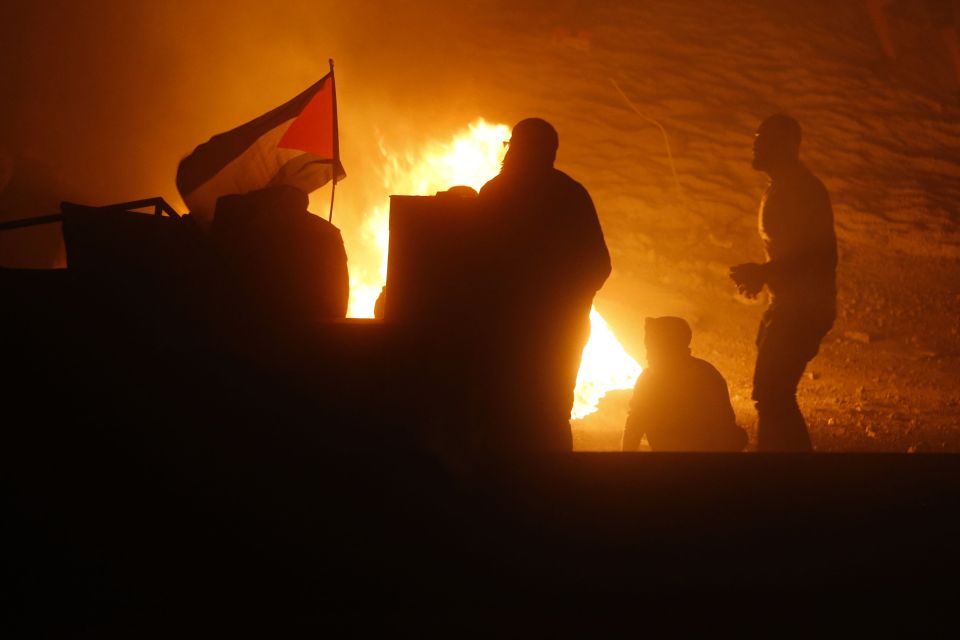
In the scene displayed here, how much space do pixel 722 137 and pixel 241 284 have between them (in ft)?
35.4

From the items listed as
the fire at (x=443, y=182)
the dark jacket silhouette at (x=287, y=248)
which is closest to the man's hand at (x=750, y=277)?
the fire at (x=443, y=182)

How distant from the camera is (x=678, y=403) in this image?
4.59 metres

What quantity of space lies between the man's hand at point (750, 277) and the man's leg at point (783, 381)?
21 cm

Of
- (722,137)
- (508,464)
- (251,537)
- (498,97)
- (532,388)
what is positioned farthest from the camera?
(498,97)

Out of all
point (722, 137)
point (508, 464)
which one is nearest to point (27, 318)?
point (508, 464)

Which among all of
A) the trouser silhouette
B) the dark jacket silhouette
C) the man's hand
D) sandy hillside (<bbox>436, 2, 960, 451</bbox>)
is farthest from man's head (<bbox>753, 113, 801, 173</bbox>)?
the dark jacket silhouette

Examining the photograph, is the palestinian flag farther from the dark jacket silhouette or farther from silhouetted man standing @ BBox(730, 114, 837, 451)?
silhouetted man standing @ BBox(730, 114, 837, 451)

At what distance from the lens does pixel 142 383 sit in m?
2.14

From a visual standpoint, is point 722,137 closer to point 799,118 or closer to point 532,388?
point 799,118

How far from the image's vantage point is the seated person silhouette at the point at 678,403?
14.9 ft

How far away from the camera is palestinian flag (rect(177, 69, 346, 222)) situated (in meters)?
3.87

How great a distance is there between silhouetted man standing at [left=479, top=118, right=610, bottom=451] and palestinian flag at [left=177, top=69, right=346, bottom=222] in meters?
1.28

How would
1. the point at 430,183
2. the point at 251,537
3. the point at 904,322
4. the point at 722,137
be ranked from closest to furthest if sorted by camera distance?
the point at 251,537 → the point at 904,322 → the point at 430,183 → the point at 722,137

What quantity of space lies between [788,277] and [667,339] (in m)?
0.86
